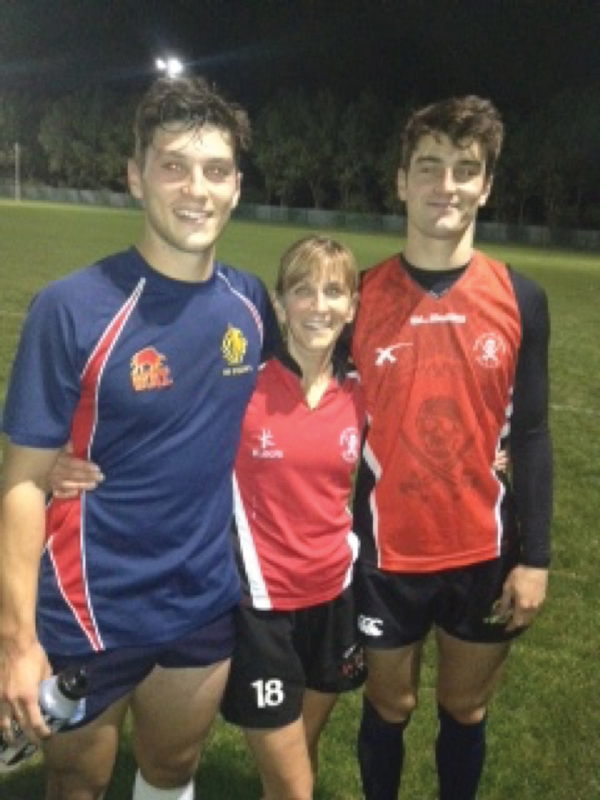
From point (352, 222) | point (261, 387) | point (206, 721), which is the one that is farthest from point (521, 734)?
point (352, 222)

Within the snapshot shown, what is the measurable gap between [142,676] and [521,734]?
8.05 feet

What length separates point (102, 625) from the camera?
106 inches

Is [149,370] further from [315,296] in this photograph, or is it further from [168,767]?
[168,767]

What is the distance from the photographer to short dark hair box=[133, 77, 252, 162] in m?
2.65

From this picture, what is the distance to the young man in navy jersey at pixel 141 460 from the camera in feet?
8.26

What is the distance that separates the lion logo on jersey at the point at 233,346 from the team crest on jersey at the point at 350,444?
443mm

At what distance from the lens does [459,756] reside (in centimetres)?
356

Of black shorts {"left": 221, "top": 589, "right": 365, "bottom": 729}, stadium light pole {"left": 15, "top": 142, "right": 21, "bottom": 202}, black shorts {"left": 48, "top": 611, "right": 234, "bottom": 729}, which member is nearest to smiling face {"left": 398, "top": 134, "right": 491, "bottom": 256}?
black shorts {"left": 221, "top": 589, "right": 365, "bottom": 729}

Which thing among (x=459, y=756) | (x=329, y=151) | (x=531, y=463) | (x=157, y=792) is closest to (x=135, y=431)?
(x=157, y=792)

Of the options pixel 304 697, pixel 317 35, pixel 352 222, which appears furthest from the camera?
pixel 317 35

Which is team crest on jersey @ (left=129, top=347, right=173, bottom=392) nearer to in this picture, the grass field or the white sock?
the white sock

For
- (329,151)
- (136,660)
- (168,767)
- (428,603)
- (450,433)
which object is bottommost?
(329,151)

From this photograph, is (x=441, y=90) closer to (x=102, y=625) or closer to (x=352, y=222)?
(x=352, y=222)

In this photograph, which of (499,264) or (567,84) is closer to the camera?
(499,264)
